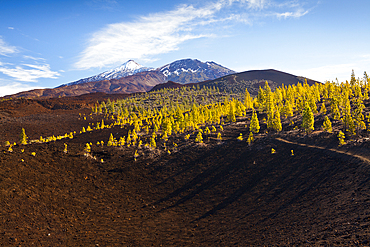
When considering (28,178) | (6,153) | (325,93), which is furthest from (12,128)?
(325,93)

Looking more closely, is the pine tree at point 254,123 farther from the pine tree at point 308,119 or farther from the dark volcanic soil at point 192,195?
the pine tree at point 308,119

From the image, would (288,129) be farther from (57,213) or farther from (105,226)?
(57,213)

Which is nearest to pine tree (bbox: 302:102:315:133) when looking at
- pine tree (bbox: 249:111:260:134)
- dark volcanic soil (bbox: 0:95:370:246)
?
dark volcanic soil (bbox: 0:95:370:246)

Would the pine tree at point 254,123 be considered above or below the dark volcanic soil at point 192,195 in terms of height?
above

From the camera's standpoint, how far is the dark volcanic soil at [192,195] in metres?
26.2

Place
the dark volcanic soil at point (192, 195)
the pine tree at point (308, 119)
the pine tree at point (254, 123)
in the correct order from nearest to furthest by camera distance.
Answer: the dark volcanic soil at point (192, 195) → the pine tree at point (308, 119) → the pine tree at point (254, 123)

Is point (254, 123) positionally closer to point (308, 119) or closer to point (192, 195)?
point (308, 119)

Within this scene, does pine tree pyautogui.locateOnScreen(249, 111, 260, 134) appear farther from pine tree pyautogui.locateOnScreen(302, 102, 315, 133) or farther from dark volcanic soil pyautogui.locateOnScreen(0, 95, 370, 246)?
pine tree pyautogui.locateOnScreen(302, 102, 315, 133)

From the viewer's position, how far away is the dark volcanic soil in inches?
1032

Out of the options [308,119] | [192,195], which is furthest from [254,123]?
[192,195]

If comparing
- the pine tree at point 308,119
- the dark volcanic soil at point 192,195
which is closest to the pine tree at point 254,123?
the dark volcanic soil at point 192,195

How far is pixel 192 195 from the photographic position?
151 feet

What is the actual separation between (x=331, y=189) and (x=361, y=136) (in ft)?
88.3

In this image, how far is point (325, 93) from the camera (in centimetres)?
10662
